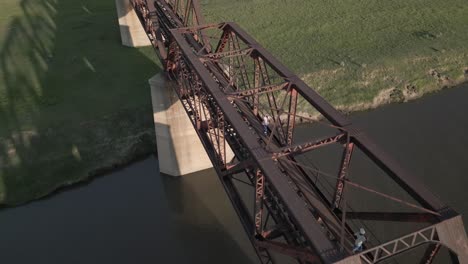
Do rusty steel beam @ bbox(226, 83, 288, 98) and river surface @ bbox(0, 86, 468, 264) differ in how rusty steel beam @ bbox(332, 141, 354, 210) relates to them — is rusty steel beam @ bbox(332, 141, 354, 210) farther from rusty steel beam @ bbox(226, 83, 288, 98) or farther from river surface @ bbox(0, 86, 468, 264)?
river surface @ bbox(0, 86, 468, 264)

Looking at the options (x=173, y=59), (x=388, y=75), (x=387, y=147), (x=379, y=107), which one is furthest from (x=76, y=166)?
(x=388, y=75)

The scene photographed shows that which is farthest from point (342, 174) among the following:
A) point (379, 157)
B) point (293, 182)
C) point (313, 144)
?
point (293, 182)

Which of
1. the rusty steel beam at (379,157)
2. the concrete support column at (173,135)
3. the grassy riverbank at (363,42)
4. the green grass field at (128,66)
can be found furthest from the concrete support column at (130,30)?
the rusty steel beam at (379,157)

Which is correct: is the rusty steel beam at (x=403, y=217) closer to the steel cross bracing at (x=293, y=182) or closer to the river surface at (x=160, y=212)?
the steel cross bracing at (x=293, y=182)

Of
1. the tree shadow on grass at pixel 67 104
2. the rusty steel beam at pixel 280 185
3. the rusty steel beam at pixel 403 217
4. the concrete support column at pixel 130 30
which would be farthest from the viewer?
the concrete support column at pixel 130 30

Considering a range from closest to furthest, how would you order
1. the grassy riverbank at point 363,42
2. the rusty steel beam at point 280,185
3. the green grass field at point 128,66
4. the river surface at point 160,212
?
the rusty steel beam at point 280,185 < the river surface at point 160,212 < the green grass field at point 128,66 < the grassy riverbank at point 363,42

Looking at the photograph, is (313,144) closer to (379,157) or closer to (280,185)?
(379,157)
